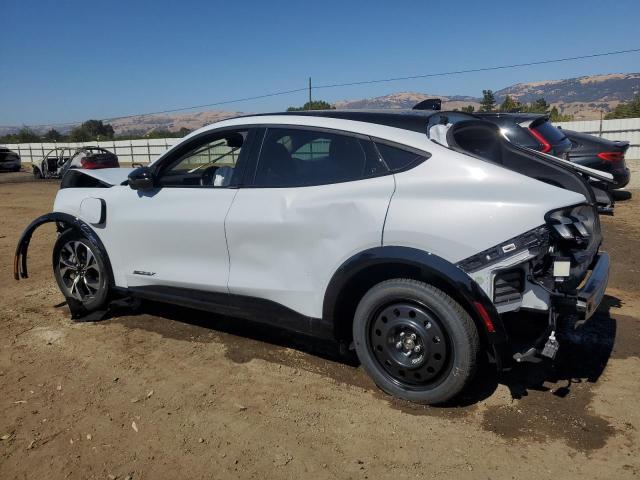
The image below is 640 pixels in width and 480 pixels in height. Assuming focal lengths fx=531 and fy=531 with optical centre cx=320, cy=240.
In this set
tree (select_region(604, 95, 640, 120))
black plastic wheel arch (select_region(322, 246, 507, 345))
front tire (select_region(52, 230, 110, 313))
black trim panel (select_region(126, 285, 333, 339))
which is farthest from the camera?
tree (select_region(604, 95, 640, 120))

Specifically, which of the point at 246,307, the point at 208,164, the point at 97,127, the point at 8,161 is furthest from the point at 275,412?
the point at 97,127

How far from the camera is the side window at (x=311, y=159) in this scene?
3.30 meters

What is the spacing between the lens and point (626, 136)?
21.1 meters

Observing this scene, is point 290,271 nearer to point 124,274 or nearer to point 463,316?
point 463,316

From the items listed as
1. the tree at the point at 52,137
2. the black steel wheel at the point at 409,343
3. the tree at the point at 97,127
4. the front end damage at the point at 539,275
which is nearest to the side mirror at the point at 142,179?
the black steel wheel at the point at 409,343

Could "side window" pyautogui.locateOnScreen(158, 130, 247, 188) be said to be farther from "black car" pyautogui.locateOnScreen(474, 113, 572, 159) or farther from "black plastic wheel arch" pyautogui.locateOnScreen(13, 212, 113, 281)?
"black car" pyautogui.locateOnScreen(474, 113, 572, 159)

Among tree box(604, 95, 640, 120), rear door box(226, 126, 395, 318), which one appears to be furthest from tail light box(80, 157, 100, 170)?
tree box(604, 95, 640, 120)

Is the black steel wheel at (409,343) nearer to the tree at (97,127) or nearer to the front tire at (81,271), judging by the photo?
the front tire at (81,271)

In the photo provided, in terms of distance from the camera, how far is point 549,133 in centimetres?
832

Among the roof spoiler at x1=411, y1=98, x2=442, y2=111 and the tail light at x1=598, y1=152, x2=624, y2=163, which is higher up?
the roof spoiler at x1=411, y1=98, x2=442, y2=111

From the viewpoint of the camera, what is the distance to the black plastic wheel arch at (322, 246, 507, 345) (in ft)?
9.34

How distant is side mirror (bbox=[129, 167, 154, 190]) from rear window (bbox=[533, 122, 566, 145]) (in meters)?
6.22

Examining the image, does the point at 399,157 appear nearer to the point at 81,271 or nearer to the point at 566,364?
the point at 566,364

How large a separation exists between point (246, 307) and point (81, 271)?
195cm
